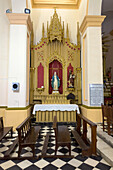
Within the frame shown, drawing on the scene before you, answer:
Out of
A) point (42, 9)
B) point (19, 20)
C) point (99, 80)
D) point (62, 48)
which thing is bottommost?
point (99, 80)

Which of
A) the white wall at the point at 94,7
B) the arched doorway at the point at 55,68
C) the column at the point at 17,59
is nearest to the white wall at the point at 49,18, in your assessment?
the arched doorway at the point at 55,68

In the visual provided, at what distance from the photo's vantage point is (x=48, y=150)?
356 cm

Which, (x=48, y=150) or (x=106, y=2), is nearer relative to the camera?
(x=48, y=150)

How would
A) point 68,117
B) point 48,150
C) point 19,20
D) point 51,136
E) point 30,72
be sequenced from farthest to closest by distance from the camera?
1. point 30,72
2. point 68,117
3. point 19,20
4. point 51,136
5. point 48,150

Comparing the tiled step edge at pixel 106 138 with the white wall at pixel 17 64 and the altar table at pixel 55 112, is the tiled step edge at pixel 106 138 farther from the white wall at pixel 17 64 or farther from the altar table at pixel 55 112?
the white wall at pixel 17 64

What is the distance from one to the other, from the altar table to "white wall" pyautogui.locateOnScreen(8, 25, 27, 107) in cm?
93

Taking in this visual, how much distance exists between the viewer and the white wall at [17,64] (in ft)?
18.7

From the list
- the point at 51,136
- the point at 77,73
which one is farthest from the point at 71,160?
the point at 77,73

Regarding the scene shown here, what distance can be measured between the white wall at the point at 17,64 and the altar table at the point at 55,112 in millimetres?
930

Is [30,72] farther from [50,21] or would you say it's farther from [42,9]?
[42,9]

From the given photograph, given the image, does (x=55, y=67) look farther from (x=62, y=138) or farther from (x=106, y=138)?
(x=62, y=138)

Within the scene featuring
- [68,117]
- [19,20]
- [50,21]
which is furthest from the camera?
[50,21]

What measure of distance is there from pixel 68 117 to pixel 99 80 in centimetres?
218

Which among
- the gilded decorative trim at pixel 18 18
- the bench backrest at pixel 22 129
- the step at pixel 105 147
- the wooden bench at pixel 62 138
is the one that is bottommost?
the step at pixel 105 147
